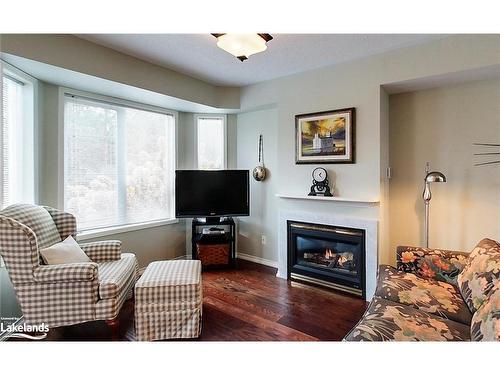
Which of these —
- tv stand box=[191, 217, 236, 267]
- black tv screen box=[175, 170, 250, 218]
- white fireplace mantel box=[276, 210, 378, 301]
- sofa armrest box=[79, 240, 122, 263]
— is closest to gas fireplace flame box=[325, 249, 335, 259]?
white fireplace mantel box=[276, 210, 378, 301]

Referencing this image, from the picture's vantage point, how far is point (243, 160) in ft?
12.7

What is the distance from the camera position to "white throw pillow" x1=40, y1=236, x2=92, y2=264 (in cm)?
187

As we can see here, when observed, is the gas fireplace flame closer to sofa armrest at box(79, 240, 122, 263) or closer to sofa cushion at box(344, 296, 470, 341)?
sofa cushion at box(344, 296, 470, 341)

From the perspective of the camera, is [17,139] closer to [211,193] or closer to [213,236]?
[211,193]

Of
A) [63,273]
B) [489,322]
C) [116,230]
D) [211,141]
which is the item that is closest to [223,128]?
[211,141]

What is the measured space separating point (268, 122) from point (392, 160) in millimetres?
1656

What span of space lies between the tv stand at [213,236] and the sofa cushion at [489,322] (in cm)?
264

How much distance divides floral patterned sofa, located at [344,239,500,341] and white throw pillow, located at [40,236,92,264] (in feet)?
6.64

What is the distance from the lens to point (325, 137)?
111 inches

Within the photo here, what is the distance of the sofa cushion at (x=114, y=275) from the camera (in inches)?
71.9

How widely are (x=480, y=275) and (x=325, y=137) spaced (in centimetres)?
179

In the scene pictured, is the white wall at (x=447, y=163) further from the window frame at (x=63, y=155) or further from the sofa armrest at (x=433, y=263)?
the window frame at (x=63, y=155)

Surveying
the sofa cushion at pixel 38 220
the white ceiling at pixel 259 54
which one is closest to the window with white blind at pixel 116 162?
the sofa cushion at pixel 38 220
